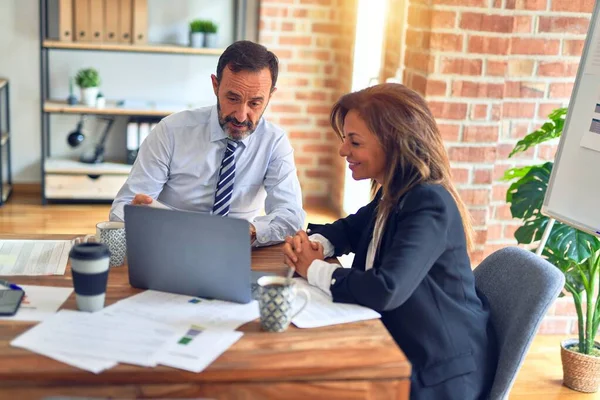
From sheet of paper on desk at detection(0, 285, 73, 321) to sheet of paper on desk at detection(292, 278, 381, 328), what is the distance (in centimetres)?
48

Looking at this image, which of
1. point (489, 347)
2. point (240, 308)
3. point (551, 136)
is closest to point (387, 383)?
point (240, 308)

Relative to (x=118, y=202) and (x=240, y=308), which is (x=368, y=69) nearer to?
(x=118, y=202)

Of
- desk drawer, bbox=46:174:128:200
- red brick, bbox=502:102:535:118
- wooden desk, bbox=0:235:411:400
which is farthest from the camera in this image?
desk drawer, bbox=46:174:128:200

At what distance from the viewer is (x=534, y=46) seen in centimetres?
318

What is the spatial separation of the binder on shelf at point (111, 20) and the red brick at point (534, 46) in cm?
274

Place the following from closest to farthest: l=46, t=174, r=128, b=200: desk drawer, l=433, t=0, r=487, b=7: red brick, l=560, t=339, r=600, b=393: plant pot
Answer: l=560, t=339, r=600, b=393: plant pot
l=433, t=0, r=487, b=7: red brick
l=46, t=174, r=128, b=200: desk drawer

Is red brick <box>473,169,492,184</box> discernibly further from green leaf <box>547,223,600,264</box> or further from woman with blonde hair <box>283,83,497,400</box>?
woman with blonde hair <box>283,83,497,400</box>

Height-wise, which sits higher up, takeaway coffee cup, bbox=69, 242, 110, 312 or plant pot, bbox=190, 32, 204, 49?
plant pot, bbox=190, 32, 204, 49

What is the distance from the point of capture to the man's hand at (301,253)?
1.84 metres

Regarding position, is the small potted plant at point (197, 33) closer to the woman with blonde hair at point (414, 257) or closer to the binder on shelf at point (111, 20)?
the binder on shelf at point (111, 20)

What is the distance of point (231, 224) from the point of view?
61.6 inches

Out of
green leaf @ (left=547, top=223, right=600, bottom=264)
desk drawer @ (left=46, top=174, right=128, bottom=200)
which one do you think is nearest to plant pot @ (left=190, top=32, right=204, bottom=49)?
desk drawer @ (left=46, top=174, right=128, bottom=200)

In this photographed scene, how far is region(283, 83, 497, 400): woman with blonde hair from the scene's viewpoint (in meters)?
1.65

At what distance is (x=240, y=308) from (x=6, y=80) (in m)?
3.91
